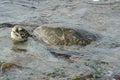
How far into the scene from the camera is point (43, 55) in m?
8.58

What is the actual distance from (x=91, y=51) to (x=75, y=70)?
1.29m

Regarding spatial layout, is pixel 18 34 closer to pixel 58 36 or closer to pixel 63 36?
pixel 58 36

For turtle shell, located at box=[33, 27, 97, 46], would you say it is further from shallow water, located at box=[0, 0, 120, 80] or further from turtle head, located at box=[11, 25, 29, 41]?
turtle head, located at box=[11, 25, 29, 41]

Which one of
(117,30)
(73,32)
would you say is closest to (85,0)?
(117,30)

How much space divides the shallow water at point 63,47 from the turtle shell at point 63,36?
195mm

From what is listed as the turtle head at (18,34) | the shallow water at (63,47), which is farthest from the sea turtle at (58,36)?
the shallow water at (63,47)

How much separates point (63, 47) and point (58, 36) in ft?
1.36

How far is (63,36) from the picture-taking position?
9375 mm

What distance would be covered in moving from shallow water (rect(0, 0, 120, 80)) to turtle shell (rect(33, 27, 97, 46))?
0.19m

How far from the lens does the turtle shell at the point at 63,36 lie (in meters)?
9.29

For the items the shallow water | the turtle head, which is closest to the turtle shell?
the shallow water

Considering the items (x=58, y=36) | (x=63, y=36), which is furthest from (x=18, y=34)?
(x=63, y=36)

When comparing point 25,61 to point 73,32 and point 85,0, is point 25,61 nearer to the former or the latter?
point 73,32

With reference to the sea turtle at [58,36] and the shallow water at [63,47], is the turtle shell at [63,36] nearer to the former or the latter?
the sea turtle at [58,36]
